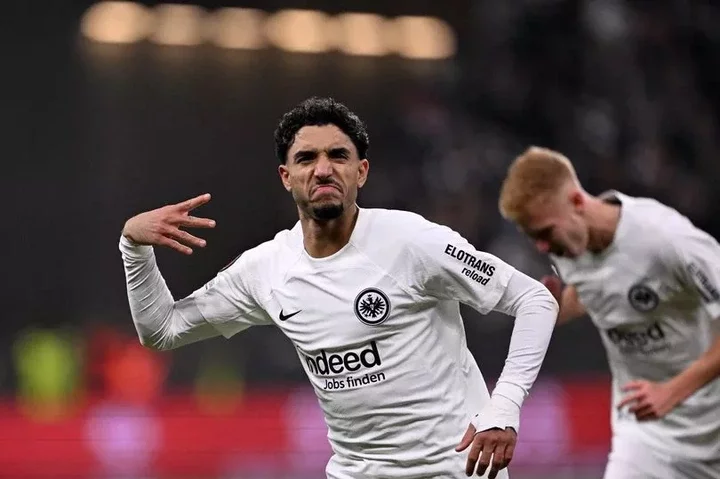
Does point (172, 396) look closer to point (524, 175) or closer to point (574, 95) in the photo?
point (524, 175)

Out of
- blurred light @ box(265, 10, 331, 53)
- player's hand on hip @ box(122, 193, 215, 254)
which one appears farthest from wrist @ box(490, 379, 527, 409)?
blurred light @ box(265, 10, 331, 53)

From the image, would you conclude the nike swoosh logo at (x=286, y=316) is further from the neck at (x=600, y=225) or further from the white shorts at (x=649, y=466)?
the white shorts at (x=649, y=466)

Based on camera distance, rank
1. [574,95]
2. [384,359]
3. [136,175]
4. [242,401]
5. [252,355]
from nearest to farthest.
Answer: [384,359]
[242,401]
[252,355]
[136,175]
[574,95]

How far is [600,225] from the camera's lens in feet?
15.3

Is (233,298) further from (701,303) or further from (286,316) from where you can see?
(701,303)

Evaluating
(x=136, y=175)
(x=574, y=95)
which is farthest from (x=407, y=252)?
(x=574, y=95)

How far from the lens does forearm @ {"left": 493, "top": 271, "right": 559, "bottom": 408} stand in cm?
340

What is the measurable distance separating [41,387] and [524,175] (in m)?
6.77

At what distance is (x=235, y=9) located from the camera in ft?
42.5

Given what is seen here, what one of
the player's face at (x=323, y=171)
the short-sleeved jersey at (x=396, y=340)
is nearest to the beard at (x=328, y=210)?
the player's face at (x=323, y=171)

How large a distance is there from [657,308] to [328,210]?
162 cm

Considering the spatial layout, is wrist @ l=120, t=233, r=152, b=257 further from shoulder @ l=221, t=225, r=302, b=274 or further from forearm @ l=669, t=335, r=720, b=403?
forearm @ l=669, t=335, r=720, b=403

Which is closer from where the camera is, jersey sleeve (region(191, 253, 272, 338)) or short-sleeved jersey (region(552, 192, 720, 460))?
jersey sleeve (region(191, 253, 272, 338))

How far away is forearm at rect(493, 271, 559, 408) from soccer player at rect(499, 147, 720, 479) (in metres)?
0.95
